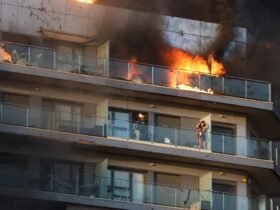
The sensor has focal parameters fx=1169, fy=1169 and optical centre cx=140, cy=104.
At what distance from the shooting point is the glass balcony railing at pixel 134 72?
51219 millimetres

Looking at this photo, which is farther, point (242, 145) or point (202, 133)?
point (242, 145)

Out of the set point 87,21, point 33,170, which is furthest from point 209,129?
point 33,170

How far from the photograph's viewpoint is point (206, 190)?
51.9m

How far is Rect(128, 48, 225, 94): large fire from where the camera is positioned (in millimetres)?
53125

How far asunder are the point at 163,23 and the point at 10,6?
7.99m

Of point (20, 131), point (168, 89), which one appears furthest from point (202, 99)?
point (20, 131)

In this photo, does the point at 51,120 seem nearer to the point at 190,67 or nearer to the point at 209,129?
the point at 209,129

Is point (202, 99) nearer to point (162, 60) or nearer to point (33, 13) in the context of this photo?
point (162, 60)

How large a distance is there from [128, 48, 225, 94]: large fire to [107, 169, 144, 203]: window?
442 cm

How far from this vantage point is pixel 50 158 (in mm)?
50562

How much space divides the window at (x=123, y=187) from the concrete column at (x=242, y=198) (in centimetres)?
456

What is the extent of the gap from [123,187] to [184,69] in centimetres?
713

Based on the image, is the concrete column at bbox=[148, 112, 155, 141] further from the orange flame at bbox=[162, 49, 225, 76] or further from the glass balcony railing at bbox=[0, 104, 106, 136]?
the orange flame at bbox=[162, 49, 225, 76]

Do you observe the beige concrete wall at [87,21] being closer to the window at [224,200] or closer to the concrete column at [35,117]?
the concrete column at [35,117]
